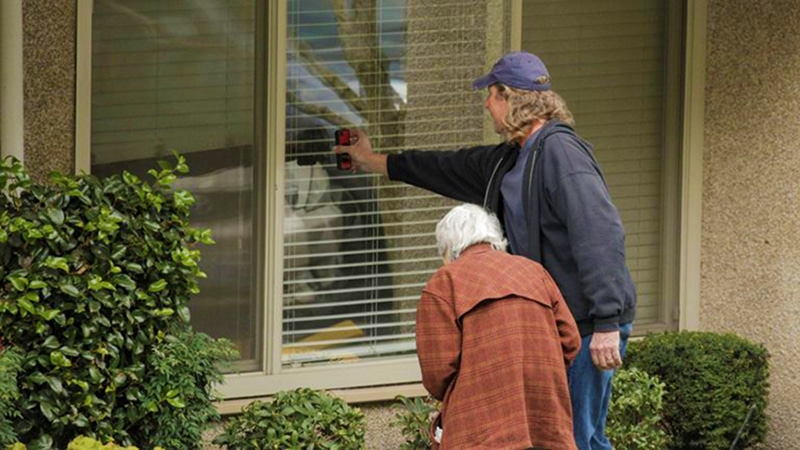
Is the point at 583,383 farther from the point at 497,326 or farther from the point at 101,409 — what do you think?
the point at 101,409

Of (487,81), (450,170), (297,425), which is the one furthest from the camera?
(297,425)

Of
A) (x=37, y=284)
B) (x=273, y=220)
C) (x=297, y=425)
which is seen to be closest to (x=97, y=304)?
(x=37, y=284)

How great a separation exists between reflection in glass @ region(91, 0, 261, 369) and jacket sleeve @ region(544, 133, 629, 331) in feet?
7.10

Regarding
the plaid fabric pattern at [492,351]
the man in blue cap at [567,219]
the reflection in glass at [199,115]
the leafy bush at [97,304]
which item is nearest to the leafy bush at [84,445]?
the leafy bush at [97,304]

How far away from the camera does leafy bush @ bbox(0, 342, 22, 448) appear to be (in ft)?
17.0

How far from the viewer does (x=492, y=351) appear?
4.86 metres

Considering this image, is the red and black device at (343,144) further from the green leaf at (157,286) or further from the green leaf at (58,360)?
the green leaf at (58,360)

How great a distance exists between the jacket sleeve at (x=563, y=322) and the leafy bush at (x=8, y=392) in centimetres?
190

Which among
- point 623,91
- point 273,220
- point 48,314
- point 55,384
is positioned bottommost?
point 55,384

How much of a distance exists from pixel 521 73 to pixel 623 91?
2.74 m

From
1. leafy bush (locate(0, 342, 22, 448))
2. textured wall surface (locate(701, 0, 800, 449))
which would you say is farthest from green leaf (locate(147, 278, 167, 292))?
textured wall surface (locate(701, 0, 800, 449))

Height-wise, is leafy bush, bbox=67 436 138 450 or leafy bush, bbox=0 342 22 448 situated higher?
leafy bush, bbox=0 342 22 448

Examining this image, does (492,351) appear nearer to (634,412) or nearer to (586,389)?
(586,389)

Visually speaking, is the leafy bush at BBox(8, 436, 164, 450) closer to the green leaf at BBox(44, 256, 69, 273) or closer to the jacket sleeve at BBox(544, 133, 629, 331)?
the green leaf at BBox(44, 256, 69, 273)
